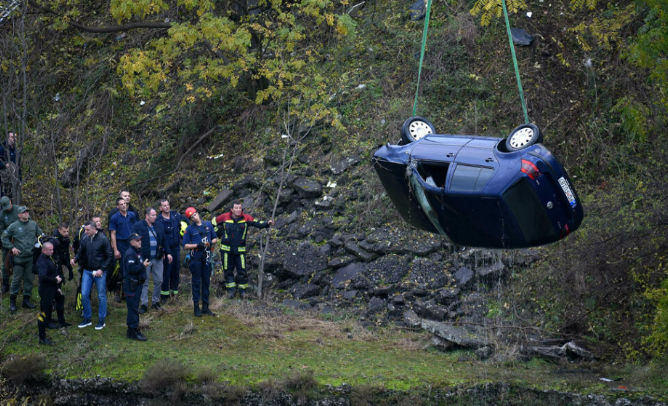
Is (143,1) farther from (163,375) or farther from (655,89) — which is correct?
(655,89)

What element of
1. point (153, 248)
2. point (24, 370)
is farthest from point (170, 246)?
point (24, 370)

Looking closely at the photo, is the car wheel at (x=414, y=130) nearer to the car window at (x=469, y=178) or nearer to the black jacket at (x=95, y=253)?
the car window at (x=469, y=178)

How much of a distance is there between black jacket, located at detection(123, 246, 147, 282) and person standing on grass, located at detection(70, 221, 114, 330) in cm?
49

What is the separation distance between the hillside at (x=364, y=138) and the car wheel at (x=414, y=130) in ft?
8.95

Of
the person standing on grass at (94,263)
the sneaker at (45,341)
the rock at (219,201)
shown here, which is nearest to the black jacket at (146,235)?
the person standing on grass at (94,263)

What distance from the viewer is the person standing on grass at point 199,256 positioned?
13.3 metres

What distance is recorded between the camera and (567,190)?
815 cm

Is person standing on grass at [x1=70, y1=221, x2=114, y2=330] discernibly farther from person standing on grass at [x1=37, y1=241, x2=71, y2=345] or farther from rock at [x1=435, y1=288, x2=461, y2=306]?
rock at [x1=435, y1=288, x2=461, y2=306]

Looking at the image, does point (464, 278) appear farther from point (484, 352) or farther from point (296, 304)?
point (296, 304)

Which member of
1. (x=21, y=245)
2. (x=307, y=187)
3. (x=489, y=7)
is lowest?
(x=21, y=245)

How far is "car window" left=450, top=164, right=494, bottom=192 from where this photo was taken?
809 cm

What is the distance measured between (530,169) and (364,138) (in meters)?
10.1

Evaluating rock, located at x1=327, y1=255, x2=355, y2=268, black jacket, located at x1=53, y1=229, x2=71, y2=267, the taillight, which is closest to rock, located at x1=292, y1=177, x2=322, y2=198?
rock, located at x1=327, y1=255, x2=355, y2=268

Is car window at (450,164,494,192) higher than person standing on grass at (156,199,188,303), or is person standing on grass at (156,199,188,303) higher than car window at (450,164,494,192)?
car window at (450,164,494,192)
